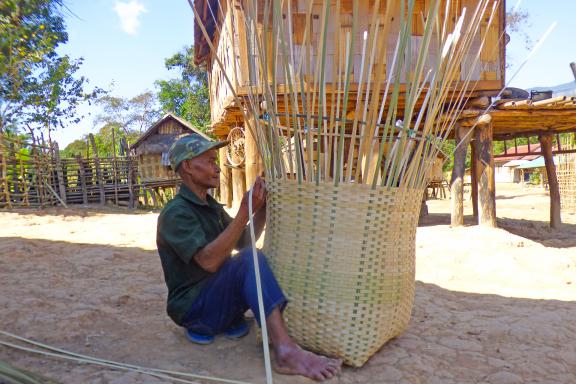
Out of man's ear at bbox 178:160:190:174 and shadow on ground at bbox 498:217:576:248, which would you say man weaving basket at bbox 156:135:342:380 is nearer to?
man's ear at bbox 178:160:190:174

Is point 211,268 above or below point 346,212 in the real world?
below

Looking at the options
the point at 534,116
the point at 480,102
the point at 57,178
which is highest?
the point at 480,102

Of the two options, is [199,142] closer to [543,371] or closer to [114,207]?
[543,371]

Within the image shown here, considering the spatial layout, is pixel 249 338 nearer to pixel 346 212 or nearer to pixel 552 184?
pixel 346 212

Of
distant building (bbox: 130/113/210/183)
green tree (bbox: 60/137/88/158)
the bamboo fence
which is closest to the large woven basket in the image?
the bamboo fence

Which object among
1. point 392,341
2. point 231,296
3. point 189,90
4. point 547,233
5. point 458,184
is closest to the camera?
point 231,296

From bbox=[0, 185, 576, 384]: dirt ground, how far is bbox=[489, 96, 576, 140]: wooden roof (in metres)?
1.71

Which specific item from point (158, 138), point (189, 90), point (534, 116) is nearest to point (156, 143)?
point (158, 138)

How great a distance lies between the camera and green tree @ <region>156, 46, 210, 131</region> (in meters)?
19.8

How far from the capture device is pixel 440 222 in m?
7.84

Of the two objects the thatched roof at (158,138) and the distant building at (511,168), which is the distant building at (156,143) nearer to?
the thatched roof at (158,138)

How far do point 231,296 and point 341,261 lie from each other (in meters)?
0.50

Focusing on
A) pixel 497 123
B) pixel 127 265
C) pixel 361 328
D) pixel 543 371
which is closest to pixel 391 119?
pixel 361 328

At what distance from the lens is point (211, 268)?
1833mm
